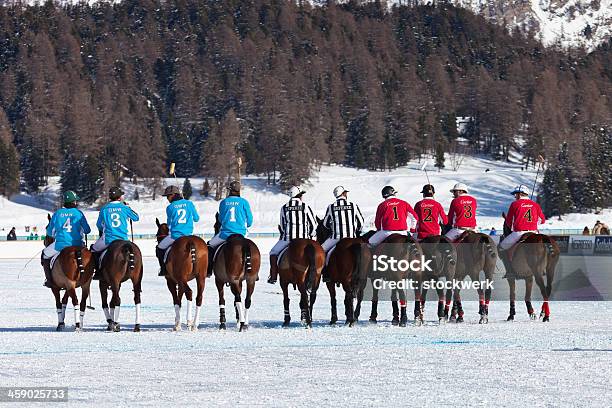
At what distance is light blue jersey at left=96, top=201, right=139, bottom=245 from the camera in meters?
16.3

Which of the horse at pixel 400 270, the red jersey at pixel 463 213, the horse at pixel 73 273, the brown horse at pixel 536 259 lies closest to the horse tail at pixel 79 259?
the horse at pixel 73 273

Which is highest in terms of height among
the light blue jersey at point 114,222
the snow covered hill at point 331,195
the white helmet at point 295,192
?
the white helmet at point 295,192

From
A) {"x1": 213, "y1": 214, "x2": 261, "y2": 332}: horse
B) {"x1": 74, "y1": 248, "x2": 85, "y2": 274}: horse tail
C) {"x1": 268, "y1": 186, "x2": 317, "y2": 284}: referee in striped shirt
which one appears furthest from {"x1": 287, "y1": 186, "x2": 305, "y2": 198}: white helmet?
{"x1": 74, "y1": 248, "x2": 85, "y2": 274}: horse tail

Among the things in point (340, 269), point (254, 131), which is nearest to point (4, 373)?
point (340, 269)

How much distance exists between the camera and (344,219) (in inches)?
683

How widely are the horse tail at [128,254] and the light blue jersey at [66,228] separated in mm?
1004

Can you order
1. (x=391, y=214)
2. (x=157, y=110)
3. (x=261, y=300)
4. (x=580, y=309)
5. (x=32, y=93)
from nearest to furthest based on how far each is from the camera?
1. (x=391, y=214)
2. (x=580, y=309)
3. (x=261, y=300)
4. (x=32, y=93)
5. (x=157, y=110)

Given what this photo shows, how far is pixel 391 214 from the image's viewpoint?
16672 millimetres

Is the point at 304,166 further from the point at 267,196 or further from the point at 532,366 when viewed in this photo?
the point at 532,366

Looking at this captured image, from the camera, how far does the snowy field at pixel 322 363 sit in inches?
382

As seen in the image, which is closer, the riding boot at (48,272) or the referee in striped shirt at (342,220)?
the riding boot at (48,272)

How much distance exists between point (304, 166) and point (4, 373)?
11743 centimetres

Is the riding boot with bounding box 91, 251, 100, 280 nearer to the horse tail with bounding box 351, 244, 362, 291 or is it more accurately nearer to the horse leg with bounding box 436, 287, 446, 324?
the horse tail with bounding box 351, 244, 362, 291

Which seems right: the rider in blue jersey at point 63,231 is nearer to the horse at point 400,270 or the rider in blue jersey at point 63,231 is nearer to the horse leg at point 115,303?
the horse leg at point 115,303
